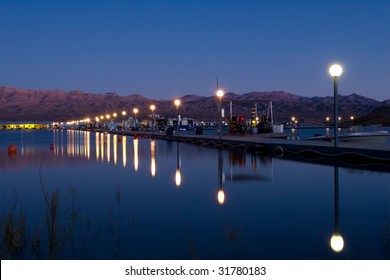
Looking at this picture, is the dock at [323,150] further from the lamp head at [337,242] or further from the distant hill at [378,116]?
the distant hill at [378,116]

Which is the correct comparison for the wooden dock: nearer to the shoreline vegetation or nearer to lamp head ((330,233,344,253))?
lamp head ((330,233,344,253))

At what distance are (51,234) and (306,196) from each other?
7.19m

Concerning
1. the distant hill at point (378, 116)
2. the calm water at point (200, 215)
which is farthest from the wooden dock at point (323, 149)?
the distant hill at point (378, 116)

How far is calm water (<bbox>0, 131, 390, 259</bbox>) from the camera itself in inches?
303

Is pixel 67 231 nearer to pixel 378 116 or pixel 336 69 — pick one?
pixel 336 69

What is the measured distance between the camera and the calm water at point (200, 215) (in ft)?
25.2

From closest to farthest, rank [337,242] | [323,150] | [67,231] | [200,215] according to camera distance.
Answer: [337,242] < [67,231] < [200,215] < [323,150]

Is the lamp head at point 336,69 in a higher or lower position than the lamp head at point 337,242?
higher

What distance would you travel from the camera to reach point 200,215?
412 inches

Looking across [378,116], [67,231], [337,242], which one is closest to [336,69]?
[337,242]

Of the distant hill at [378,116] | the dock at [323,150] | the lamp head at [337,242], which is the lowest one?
the lamp head at [337,242]

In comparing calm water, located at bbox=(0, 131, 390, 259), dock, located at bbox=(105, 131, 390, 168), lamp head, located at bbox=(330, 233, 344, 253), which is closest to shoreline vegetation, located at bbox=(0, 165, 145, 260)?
calm water, located at bbox=(0, 131, 390, 259)

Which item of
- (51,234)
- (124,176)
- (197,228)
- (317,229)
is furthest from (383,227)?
(124,176)
